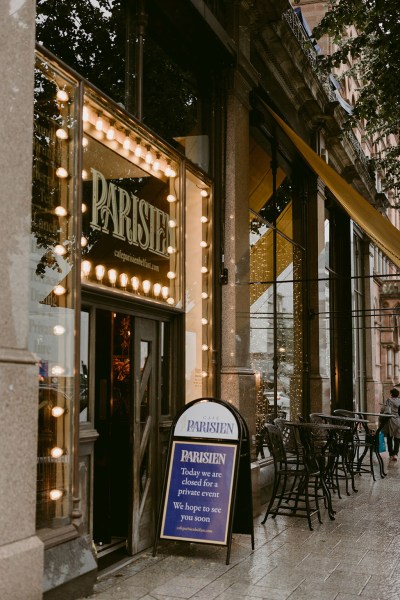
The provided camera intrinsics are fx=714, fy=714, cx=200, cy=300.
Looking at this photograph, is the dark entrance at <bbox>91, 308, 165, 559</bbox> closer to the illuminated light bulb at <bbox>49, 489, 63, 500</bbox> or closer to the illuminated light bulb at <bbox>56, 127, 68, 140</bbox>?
the illuminated light bulb at <bbox>49, 489, 63, 500</bbox>

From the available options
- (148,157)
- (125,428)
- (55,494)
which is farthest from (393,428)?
(55,494)

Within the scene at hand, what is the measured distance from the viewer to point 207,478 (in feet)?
22.4

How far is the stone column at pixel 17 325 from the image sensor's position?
185 inches

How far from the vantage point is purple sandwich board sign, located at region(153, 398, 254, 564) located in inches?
263

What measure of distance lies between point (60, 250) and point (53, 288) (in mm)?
333

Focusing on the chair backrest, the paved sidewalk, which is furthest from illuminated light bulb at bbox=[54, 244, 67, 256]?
the chair backrest

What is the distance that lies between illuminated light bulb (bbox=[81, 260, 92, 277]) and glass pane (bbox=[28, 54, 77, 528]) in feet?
1.34

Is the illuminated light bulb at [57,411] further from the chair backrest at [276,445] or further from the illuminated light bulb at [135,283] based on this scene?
the chair backrest at [276,445]

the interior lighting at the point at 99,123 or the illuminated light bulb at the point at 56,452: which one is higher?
the interior lighting at the point at 99,123

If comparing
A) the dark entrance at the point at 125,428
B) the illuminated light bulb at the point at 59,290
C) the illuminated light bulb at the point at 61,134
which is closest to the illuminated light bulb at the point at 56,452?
the illuminated light bulb at the point at 59,290

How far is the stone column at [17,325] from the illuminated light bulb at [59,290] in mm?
801

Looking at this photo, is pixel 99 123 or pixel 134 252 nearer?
pixel 99 123

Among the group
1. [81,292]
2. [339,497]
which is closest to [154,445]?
[81,292]

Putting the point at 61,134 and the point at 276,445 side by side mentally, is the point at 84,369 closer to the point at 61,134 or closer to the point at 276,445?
the point at 61,134
